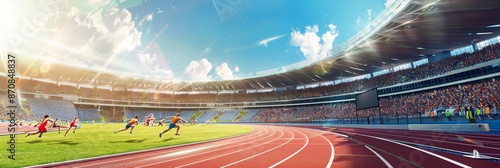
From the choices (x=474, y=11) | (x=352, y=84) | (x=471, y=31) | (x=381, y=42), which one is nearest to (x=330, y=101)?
(x=352, y=84)

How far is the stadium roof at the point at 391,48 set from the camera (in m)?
20.5

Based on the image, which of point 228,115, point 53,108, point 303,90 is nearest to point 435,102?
point 303,90

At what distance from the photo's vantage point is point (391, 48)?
31812mm

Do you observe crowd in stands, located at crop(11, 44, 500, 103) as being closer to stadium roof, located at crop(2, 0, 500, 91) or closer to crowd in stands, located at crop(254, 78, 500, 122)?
stadium roof, located at crop(2, 0, 500, 91)

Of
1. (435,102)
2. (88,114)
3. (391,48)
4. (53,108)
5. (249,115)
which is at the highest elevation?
(391,48)

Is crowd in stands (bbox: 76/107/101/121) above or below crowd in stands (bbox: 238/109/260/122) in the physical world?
above

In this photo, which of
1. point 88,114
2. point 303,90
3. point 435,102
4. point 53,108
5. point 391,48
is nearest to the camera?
point 435,102

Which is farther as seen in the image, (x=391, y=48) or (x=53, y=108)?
(x=53, y=108)

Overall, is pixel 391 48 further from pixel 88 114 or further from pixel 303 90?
pixel 88 114

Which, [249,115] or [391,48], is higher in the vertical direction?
[391,48]

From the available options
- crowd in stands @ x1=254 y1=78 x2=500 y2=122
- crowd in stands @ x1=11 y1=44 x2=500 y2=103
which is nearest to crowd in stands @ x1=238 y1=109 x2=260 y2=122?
crowd in stands @ x1=11 y1=44 x2=500 y2=103

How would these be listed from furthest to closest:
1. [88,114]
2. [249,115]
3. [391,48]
Result: [249,115] < [88,114] < [391,48]

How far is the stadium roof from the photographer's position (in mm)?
20469

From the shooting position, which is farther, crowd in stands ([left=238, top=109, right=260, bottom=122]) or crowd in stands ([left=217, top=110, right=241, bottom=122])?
crowd in stands ([left=217, top=110, right=241, bottom=122])
